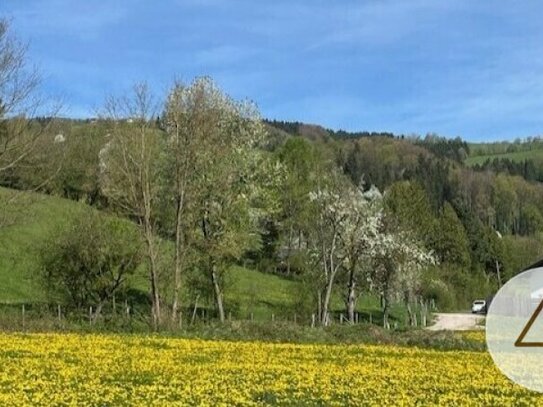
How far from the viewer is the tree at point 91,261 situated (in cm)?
5141

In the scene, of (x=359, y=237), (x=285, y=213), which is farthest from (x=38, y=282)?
(x=285, y=213)

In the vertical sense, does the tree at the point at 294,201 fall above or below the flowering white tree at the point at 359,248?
above

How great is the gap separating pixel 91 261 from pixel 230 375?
33056mm

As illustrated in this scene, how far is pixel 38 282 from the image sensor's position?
55.7m

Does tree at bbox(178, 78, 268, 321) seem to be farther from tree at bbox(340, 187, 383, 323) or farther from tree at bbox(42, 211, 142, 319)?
tree at bbox(340, 187, 383, 323)

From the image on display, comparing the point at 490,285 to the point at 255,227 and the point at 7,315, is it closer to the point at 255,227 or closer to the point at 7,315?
the point at 255,227

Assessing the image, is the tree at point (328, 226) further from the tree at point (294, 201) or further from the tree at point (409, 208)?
the tree at point (294, 201)

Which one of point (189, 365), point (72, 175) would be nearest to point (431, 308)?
point (72, 175)

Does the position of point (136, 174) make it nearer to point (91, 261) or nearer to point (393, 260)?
point (91, 261)

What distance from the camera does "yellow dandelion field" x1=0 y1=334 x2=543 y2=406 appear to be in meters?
15.9

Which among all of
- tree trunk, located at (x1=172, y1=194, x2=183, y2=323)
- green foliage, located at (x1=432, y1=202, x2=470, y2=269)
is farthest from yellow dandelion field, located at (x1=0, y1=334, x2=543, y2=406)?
green foliage, located at (x1=432, y1=202, x2=470, y2=269)

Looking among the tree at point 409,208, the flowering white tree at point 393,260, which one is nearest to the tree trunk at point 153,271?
the flowering white tree at point 393,260

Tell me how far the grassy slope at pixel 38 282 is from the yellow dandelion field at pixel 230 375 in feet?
66.4

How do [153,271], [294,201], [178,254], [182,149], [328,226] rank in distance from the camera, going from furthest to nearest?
[294,201], [328,226], [182,149], [178,254], [153,271]
